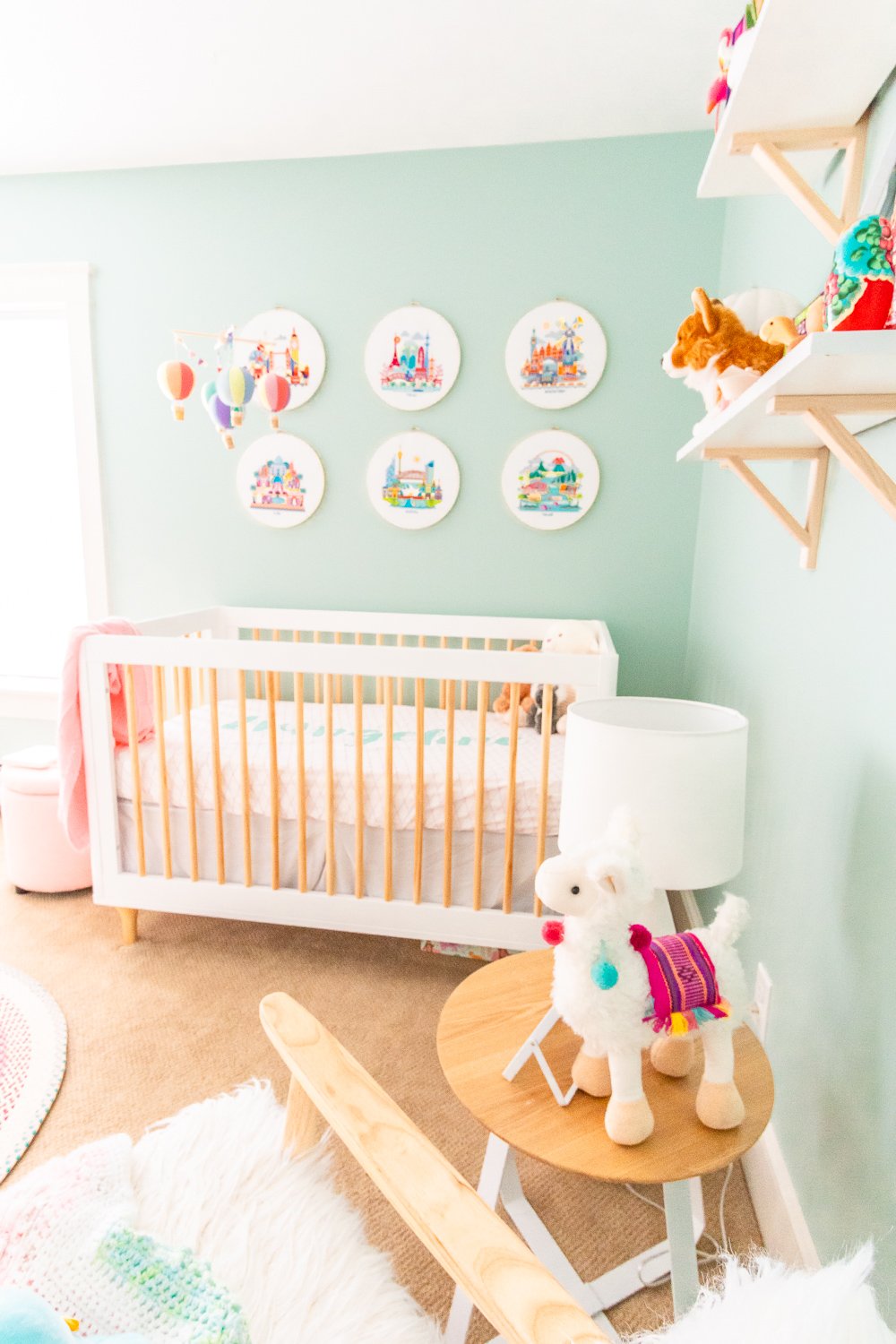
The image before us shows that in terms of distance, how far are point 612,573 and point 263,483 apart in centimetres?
127

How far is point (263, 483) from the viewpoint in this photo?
9.02 feet

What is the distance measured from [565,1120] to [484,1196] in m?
0.28

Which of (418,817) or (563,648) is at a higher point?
(563,648)

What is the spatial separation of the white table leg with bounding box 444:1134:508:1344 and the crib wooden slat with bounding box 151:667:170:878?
1.21m

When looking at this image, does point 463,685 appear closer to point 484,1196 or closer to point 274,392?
point 274,392

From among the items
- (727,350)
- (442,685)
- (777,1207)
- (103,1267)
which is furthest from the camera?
(442,685)

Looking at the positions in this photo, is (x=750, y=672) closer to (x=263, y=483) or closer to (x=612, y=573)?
(x=612, y=573)

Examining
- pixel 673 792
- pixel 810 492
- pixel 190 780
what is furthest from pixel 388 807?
pixel 810 492

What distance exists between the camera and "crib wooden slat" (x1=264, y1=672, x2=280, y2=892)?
1797 millimetres

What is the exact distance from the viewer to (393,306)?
2.55 metres

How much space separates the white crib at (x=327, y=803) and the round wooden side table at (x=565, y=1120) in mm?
651

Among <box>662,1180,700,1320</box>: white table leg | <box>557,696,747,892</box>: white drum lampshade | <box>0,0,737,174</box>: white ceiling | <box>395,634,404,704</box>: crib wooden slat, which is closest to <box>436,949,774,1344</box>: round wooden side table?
<box>662,1180,700,1320</box>: white table leg

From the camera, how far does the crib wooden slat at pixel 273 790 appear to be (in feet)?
5.90

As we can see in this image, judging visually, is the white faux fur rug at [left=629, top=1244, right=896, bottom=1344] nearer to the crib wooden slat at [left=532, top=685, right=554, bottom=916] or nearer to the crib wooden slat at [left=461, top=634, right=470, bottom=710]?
the crib wooden slat at [left=532, top=685, right=554, bottom=916]
